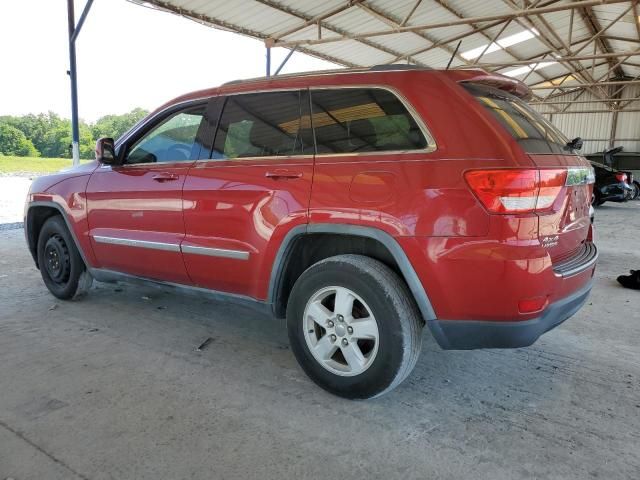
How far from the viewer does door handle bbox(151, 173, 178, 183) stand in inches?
128

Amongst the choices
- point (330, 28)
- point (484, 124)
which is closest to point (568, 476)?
point (484, 124)

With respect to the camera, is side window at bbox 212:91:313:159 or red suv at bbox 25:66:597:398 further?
side window at bbox 212:91:313:159

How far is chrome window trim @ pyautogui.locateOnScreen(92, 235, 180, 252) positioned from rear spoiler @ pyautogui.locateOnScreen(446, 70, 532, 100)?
2048mm

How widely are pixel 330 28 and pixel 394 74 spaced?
11.1m

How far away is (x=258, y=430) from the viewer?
2275 mm

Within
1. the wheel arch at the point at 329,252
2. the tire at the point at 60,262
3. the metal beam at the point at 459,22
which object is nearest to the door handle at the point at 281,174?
the wheel arch at the point at 329,252

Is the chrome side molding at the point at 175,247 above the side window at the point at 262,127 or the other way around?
the other way around

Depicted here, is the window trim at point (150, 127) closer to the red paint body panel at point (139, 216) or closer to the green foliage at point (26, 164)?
the red paint body panel at point (139, 216)

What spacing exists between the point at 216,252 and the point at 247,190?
18.5 inches

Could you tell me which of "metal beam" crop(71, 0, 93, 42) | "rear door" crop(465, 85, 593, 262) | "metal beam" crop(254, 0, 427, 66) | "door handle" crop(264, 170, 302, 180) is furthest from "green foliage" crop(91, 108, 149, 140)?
"rear door" crop(465, 85, 593, 262)

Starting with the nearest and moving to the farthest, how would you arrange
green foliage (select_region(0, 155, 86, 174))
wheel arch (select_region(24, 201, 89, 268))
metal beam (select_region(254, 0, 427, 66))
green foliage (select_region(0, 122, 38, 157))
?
wheel arch (select_region(24, 201, 89, 268))
metal beam (select_region(254, 0, 427, 66))
green foliage (select_region(0, 155, 86, 174))
green foliage (select_region(0, 122, 38, 157))

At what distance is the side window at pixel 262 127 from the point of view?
278 cm

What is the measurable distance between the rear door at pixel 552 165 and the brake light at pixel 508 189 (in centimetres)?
6

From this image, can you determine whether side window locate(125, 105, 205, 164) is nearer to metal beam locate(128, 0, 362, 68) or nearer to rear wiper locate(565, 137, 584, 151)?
rear wiper locate(565, 137, 584, 151)
